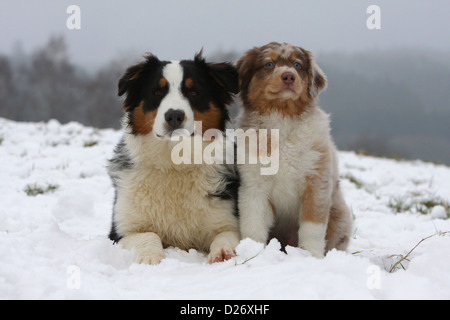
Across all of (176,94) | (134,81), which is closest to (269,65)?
(176,94)

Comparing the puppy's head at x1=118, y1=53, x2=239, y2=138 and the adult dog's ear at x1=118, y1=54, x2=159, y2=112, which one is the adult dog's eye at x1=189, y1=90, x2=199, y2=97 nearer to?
the puppy's head at x1=118, y1=53, x2=239, y2=138

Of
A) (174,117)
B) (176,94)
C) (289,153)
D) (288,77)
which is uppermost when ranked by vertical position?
(288,77)

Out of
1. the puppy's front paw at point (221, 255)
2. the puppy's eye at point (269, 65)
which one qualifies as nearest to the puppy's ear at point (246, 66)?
the puppy's eye at point (269, 65)

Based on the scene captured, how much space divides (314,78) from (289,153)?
674mm

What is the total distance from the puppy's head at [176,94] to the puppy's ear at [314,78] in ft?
1.87

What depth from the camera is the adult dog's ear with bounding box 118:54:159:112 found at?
12.2 feet

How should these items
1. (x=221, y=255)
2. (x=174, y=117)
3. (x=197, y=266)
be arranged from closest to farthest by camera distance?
(x=197, y=266), (x=221, y=255), (x=174, y=117)

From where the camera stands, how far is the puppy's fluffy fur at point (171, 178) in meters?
3.54

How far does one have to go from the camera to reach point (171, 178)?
3.60 m

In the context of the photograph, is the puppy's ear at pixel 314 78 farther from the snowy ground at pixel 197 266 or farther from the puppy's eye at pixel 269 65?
the snowy ground at pixel 197 266

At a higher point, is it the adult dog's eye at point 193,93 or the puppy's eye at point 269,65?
the puppy's eye at point 269,65

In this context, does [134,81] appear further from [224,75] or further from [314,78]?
[314,78]

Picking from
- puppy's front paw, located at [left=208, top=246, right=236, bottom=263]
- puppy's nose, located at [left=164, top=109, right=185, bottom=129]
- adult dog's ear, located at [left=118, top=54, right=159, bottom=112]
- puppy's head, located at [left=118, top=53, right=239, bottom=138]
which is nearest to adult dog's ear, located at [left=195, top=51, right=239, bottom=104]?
puppy's head, located at [left=118, top=53, right=239, bottom=138]
